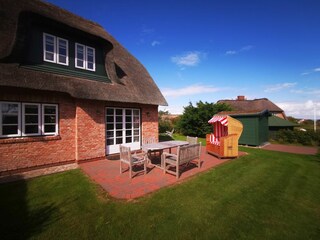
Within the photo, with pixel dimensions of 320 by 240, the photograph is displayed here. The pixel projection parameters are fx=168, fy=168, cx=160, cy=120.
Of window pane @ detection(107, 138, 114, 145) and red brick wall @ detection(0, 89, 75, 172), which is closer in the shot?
red brick wall @ detection(0, 89, 75, 172)

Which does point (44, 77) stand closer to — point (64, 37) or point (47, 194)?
point (64, 37)

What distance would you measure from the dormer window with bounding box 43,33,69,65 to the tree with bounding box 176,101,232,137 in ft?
47.8

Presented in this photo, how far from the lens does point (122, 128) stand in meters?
9.72

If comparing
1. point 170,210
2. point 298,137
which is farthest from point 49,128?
point 298,137

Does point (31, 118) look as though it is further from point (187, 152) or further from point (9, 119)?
point (187, 152)

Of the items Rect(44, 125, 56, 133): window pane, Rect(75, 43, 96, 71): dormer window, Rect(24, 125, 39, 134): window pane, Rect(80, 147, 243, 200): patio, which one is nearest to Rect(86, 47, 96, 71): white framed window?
Rect(75, 43, 96, 71): dormer window

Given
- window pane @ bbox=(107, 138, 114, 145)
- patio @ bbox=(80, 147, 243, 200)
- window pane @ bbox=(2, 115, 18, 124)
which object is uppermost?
window pane @ bbox=(2, 115, 18, 124)

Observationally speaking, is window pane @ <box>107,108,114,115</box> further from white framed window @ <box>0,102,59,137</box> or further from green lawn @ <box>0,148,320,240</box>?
green lawn @ <box>0,148,320,240</box>

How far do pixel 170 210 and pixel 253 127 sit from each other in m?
12.5

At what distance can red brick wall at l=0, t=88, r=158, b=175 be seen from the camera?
21.3 ft

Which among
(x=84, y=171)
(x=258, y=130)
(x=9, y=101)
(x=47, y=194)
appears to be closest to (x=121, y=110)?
(x=84, y=171)

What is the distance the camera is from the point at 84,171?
698 cm

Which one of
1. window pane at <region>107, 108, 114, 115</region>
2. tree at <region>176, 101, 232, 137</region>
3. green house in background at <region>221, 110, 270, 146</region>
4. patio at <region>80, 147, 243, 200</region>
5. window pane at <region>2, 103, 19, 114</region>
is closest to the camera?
patio at <region>80, 147, 243, 200</region>

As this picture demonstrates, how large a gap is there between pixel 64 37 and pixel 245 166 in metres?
10.7
